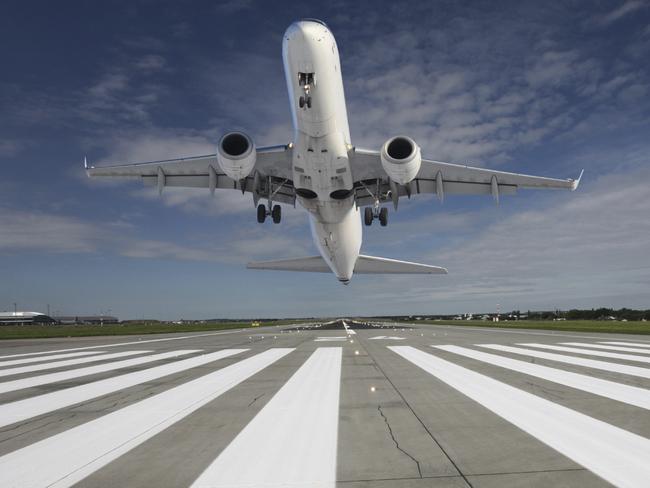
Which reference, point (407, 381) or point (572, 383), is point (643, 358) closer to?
point (572, 383)

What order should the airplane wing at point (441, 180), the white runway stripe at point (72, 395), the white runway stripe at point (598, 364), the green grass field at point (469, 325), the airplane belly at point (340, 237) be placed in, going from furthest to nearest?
the green grass field at point (469, 325) → the airplane belly at point (340, 237) → the airplane wing at point (441, 180) → the white runway stripe at point (598, 364) → the white runway stripe at point (72, 395)

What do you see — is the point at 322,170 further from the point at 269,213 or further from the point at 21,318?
the point at 21,318

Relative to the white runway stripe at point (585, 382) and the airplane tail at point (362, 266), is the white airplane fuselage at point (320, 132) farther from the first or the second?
the airplane tail at point (362, 266)

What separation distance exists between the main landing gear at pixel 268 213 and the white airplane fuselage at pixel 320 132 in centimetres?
188

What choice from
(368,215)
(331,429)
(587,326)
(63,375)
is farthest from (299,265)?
(331,429)

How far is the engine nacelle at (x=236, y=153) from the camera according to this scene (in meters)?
14.4

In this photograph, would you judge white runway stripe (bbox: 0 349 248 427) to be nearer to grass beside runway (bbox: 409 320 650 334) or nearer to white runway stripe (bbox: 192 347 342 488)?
white runway stripe (bbox: 192 347 342 488)

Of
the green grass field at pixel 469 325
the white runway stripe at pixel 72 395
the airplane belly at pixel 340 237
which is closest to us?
the white runway stripe at pixel 72 395

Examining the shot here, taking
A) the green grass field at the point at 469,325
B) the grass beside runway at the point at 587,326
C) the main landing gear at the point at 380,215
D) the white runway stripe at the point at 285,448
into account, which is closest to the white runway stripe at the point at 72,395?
the white runway stripe at the point at 285,448

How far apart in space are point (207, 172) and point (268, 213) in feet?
10.6

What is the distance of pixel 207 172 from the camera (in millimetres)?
19078

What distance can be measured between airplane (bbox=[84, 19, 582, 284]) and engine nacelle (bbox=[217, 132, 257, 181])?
0.11 ft

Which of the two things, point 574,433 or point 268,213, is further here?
point 268,213

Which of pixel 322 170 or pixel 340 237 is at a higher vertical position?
pixel 322 170
